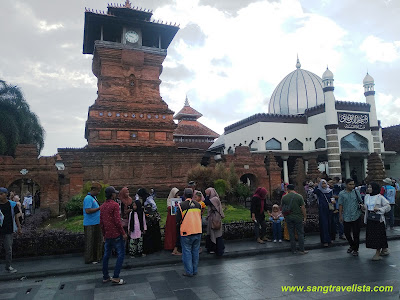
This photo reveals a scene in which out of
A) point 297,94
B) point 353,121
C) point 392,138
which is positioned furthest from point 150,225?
point 392,138

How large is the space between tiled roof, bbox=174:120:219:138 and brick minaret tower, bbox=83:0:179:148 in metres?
10.7

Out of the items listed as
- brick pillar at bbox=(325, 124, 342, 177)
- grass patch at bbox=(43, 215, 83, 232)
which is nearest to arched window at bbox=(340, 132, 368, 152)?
brick pillar at bbox=(325, 124, 342, 177)

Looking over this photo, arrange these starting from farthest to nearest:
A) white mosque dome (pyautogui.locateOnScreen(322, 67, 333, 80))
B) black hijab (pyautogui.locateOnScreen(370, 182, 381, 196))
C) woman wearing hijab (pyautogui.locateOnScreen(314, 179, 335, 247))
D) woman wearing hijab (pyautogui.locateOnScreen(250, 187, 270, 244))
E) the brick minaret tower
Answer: white mosque dome (pyautogui.locateOnScreen(322, 67, 333, 80))
the brick minaret tower
woman wearing hijab (pyautogui.locateOnScreen(250, 187, 270, 244))
woman wearing hijab (pyautogui.locateOnScreen(314, 179, 335, 247))
black hijab (pyautogui.locateOnScreen(370, 182, 381, 196))

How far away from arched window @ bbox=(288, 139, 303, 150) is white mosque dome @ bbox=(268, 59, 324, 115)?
540 centimetres

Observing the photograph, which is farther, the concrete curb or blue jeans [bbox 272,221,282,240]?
blue jeans [bbox 272,221,282,240]

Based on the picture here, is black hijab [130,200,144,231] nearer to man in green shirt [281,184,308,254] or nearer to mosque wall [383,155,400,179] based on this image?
man in green shirt [281,184,308,254]

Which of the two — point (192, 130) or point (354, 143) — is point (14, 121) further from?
point (354, 143)

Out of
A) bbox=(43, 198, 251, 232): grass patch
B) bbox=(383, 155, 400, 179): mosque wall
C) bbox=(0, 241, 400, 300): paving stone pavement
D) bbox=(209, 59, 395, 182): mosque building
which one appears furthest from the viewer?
bbox=(383, 155, 400, 179): mosque wall

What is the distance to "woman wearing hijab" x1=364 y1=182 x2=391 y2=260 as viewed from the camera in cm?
628

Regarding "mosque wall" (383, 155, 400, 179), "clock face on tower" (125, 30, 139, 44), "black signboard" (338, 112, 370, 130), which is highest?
"clock face on tower" (125, 30, 139, 44)

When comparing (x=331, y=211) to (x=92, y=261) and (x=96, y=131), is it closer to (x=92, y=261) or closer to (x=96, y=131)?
(x=92, y=261)

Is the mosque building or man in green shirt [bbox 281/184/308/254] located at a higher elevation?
the mosque building

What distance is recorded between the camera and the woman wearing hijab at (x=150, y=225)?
24.3ft

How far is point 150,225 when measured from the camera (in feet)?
24.6
